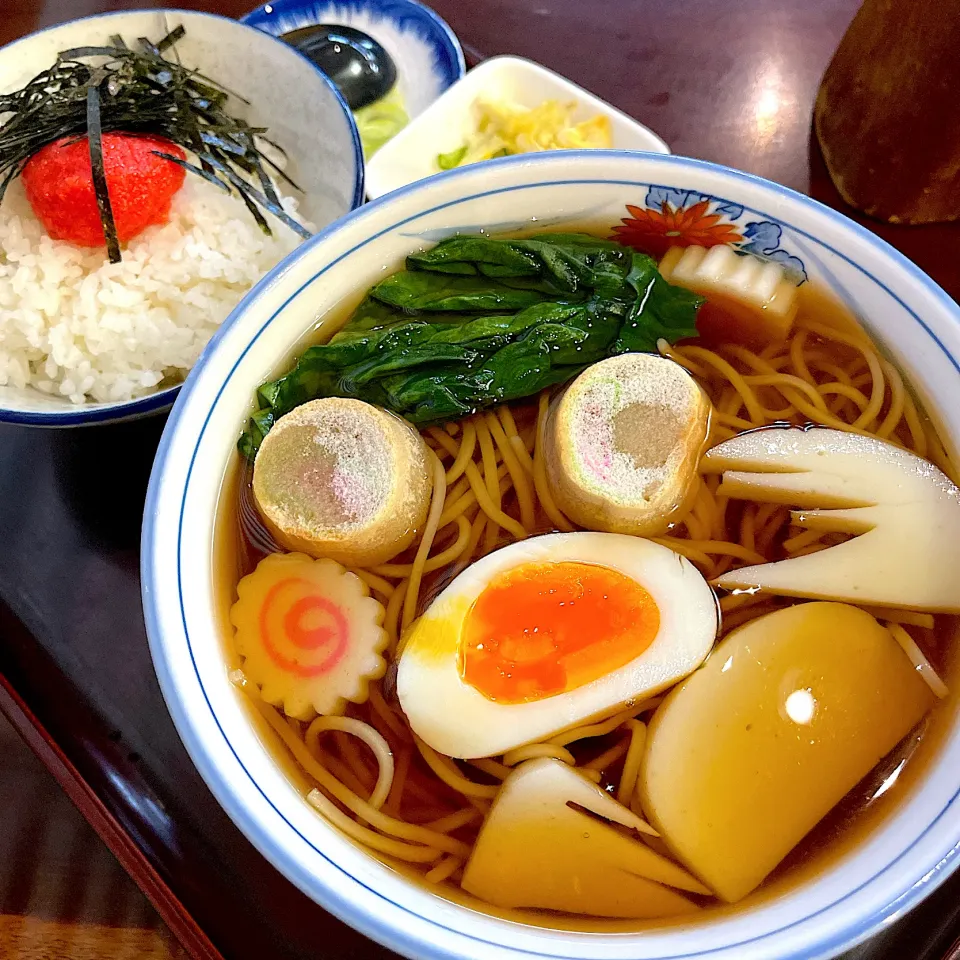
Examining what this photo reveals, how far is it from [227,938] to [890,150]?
5.35 feet

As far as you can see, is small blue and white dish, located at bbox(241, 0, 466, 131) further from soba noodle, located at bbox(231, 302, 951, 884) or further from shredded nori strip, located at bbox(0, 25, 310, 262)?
soba noodle, located at bbox(231, 302, 951, 884)

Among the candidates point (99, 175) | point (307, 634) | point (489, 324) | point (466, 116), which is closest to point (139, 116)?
point (99, 175)

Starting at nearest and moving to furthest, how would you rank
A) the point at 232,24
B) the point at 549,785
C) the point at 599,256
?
1. the point at 549,785
2. the point at 599,256
3. the point at 232,24

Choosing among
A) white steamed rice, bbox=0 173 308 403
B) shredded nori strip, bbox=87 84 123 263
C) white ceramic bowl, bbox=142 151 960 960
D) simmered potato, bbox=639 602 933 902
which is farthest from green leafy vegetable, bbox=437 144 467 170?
simmered potato, bbox=639 602 933 902

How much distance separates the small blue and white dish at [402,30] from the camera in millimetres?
1743

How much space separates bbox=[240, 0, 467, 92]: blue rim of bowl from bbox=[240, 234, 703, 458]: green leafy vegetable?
2.36 feet

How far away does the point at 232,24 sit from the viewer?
5.00ft

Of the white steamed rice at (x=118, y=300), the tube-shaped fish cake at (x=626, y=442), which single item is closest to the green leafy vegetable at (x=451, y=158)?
the white steamed rice at (x=118, y=300)

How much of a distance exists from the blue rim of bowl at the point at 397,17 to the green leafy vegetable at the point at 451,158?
0.17 m

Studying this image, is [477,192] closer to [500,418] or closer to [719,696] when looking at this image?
[500,418]

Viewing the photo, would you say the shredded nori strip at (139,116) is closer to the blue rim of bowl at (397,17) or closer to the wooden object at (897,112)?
the blue rim of bowl at (397,17)

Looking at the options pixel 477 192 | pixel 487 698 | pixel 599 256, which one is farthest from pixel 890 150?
pixel 487 698

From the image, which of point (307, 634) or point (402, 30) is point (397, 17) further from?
point (307, 634)

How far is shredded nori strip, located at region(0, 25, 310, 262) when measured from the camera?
4.65ft
